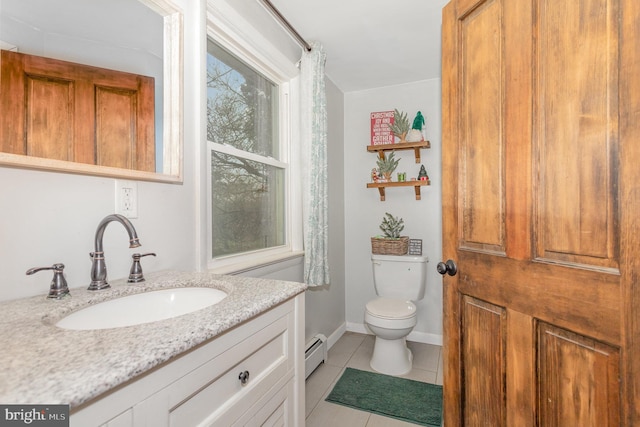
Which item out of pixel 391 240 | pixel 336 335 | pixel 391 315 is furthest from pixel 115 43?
pixel 336 335

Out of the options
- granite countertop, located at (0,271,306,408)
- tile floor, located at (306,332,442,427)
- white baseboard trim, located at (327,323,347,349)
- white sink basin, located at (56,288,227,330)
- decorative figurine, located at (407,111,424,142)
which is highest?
decorative figurine, located at (407,111,424,142)

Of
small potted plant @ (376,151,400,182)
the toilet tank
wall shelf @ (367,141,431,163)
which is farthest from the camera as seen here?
small potted plant @ (376,151,400,182)

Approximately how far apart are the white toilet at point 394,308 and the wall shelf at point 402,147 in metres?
0.91

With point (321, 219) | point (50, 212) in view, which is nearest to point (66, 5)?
point (50, 212)

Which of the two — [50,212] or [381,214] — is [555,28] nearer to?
[50,212]

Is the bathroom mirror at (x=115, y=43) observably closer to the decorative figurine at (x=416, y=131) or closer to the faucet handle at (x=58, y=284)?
the faucet handle at (x=58, y=284)

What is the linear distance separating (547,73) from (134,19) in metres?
1.35

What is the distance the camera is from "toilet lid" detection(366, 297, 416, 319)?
212cm

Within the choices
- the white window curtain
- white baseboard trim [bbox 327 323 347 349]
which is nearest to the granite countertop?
the white window curtain

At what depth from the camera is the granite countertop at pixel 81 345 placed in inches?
16.8

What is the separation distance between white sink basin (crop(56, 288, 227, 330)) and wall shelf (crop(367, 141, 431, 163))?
2081 mm

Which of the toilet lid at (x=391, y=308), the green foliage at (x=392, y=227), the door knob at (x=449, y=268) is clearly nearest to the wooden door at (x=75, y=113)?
the door knob at (x=449, y=268)

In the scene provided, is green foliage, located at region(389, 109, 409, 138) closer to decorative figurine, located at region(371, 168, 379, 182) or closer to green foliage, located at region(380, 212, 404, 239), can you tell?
decorative figurine, located at region(371, 168, 379, 182)

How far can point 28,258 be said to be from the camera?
2.65 ft
